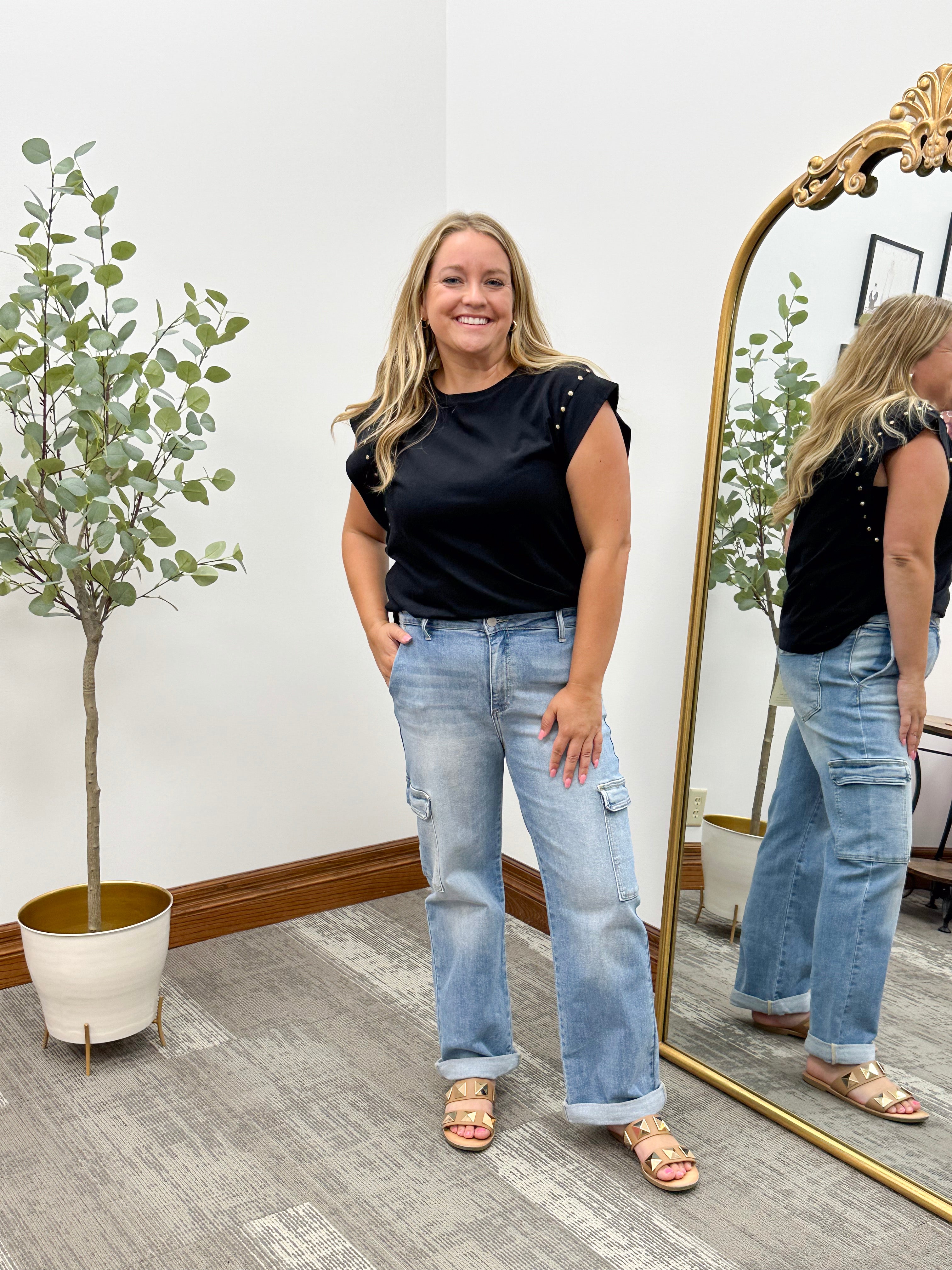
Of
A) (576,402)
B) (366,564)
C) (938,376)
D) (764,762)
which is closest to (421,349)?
(576,402)

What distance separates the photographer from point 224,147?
2.42 m

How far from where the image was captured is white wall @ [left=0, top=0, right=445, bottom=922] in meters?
2.29

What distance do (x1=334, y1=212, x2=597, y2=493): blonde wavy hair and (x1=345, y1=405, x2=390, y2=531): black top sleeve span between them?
0.06 ft

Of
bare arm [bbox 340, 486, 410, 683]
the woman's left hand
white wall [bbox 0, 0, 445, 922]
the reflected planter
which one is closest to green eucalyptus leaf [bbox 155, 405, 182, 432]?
bare arm [bbox 340, 486, 410, 683]

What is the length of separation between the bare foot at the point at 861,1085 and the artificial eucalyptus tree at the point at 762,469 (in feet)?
1.23

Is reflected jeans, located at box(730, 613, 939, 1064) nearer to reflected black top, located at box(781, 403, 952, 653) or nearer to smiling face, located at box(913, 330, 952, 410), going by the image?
reflected black top, located at box(781, 403, 952, 653)

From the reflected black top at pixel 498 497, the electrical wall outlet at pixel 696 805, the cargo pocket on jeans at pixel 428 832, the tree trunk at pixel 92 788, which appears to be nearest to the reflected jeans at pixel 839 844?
the electrical wall outlet at pixel 696 805

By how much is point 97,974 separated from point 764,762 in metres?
1.21

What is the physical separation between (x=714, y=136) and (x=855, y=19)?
324mm

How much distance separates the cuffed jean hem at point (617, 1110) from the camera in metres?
1.76

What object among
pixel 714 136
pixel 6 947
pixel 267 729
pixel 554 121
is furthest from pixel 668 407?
pixel 6 947

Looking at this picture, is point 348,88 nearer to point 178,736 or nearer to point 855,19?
point 855,19

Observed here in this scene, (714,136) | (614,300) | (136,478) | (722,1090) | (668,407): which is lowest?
(722,1090)

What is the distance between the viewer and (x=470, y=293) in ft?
5.55
